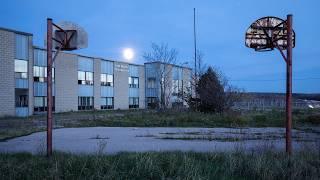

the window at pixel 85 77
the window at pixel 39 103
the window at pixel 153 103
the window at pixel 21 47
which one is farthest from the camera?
the window at pixel 85 77

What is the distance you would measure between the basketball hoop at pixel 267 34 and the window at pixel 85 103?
4930 centimetres

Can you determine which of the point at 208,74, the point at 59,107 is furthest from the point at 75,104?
the point at 208,74

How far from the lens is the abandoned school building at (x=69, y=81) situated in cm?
4378

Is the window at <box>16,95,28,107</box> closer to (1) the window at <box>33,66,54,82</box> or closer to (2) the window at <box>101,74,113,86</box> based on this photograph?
(1) the window at <box>33,66,54,82</box>

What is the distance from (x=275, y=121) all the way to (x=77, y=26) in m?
19.1

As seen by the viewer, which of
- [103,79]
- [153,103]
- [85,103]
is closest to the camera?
[153,103]

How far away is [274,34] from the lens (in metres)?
11.2

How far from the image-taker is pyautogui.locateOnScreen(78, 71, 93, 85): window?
193ft

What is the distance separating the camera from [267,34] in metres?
11.2

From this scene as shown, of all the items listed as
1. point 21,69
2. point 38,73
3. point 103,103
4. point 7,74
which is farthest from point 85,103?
point 7,74

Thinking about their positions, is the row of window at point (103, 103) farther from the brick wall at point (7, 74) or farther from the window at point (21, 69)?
the brick wall at point (7, 74)

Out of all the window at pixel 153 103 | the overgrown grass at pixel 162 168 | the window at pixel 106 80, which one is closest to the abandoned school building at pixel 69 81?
the window at pixel 106 80

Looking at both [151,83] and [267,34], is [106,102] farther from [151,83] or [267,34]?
[267,34]

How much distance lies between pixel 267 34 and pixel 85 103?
51.1 meters
